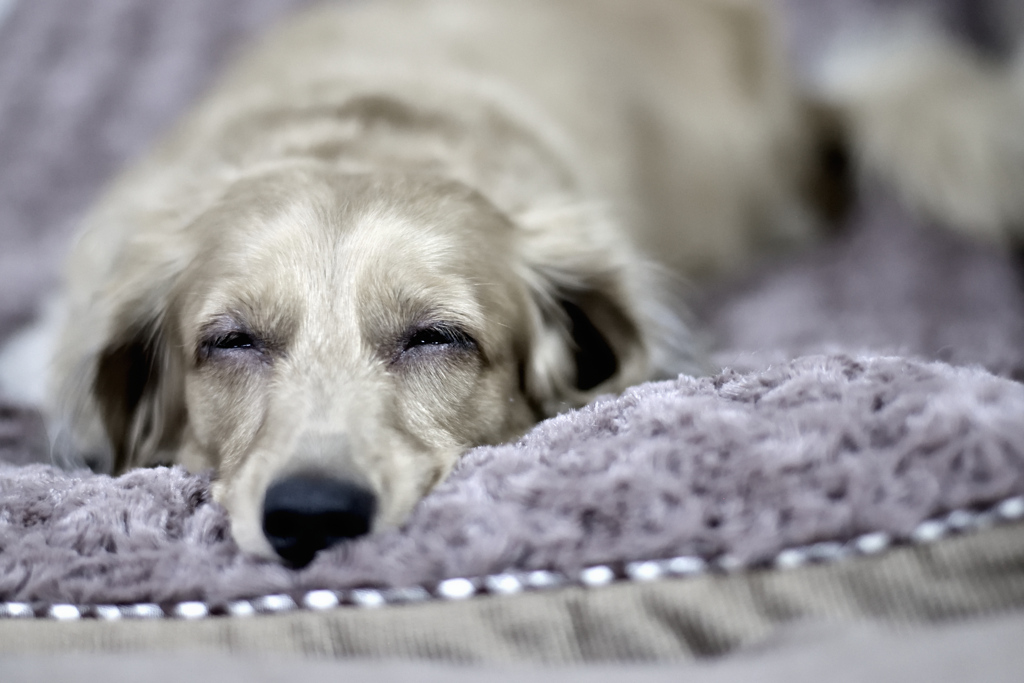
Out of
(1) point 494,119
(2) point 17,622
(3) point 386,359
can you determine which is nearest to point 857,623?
(3) point 386,359

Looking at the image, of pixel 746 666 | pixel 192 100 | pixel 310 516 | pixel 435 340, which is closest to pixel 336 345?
pixel 435 340

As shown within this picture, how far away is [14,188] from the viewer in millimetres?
2611


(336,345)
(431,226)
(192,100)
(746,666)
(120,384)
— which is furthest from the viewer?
(192,100)

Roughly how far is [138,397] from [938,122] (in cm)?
228

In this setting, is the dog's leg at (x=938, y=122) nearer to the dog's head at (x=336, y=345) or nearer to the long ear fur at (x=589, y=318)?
the long ear fur at (x=589, y=318)

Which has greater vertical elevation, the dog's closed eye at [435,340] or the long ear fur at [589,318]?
the long ear fur at [589,318]

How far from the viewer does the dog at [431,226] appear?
4.29ft

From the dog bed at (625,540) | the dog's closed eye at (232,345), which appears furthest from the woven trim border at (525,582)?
the dog's closed eye at (232,345)

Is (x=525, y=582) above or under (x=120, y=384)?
above

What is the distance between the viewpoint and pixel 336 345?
1.31 m

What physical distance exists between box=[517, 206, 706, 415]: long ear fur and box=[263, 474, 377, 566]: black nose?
61cm

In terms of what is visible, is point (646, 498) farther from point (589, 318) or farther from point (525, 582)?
point (589, 318)

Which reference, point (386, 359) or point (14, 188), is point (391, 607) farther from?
point (14, 188)

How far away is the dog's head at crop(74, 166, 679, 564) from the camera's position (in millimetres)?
1140
